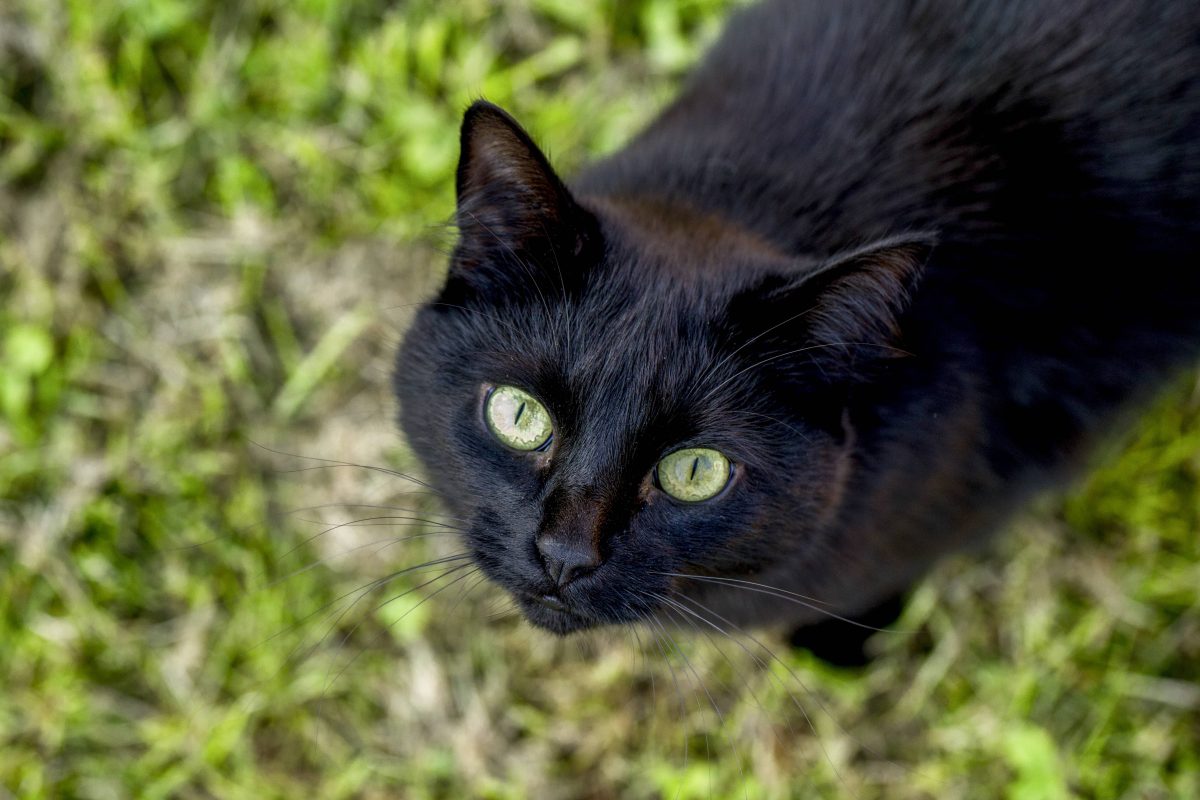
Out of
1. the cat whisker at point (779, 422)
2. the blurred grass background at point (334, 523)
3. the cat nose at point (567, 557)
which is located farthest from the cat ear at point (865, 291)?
the blurred grass background at point (334, 523)

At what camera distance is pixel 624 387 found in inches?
46.5

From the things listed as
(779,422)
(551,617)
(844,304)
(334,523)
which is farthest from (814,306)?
(334,523)

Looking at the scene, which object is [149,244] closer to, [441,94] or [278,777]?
[441,94]

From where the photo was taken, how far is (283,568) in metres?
2.17

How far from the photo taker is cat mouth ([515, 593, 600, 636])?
4.22ft

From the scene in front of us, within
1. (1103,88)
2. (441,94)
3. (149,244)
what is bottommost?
(149,244)

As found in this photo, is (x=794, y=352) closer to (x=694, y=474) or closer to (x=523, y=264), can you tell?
(x=694, y=474)

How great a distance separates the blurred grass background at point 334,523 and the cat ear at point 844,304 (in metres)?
0.98

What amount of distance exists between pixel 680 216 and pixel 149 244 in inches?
58.4

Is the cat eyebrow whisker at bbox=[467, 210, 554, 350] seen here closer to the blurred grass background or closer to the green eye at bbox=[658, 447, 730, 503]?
the green eye at bbox=[658, 447, 730, 503]

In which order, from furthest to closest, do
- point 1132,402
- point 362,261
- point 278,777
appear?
point 362,261, point 278,777, point 1132,402

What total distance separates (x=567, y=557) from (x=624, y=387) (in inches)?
8.5

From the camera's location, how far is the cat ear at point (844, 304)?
1.08m

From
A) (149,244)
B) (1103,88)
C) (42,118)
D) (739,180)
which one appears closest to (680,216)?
(739,180)
